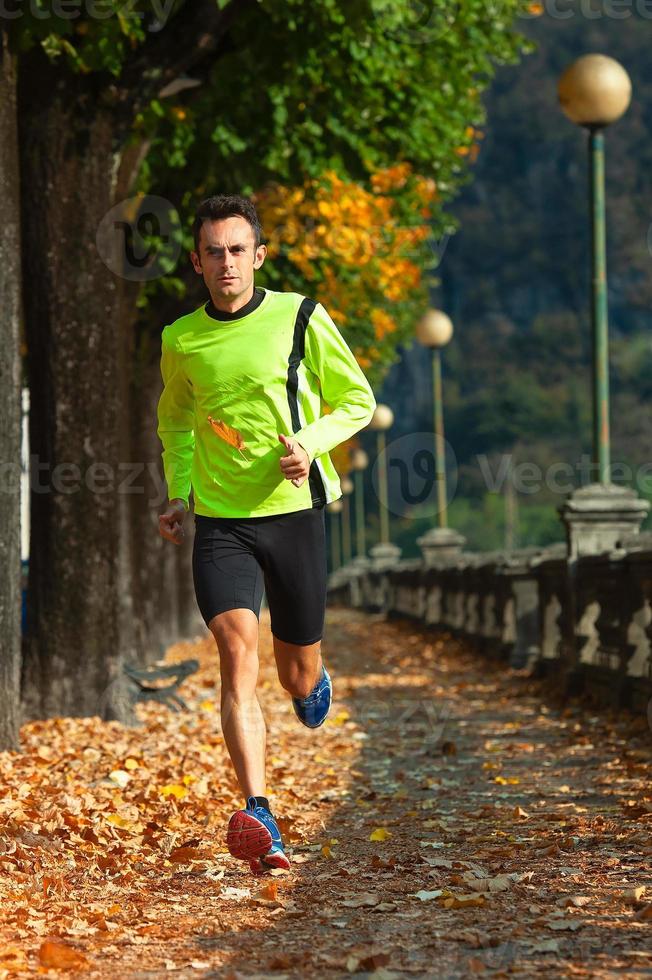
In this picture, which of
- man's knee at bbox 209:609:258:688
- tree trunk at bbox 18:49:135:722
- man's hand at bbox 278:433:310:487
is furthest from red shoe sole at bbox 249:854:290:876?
tree trunk at bbox 18:49:135:722

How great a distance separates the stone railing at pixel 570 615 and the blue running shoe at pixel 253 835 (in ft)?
16.7

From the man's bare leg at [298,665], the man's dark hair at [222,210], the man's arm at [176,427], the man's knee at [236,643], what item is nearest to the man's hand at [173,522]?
the man's arm at [176,427]

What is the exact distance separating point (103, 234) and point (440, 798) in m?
5.07

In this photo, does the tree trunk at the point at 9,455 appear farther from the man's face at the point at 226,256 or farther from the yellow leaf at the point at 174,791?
the man's face at the point at 226,256

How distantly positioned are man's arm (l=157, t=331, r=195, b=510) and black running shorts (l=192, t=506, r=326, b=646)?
307mm

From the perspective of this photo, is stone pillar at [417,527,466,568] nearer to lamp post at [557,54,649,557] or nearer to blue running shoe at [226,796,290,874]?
lamp post at [557,54,649,557]

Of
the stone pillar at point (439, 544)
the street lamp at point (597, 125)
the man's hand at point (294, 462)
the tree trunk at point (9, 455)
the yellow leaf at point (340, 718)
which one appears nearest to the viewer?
the man's hand at point (294, 462)

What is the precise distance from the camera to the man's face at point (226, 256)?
583cm

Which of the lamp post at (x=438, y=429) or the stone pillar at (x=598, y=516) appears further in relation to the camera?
the lamp post at (x=438, y=429)

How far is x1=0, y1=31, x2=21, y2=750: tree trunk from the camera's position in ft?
29.5

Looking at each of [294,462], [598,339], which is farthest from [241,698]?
[598,339]

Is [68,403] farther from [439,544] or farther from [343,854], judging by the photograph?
[439,544]

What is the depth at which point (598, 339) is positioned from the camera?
45.6 ft

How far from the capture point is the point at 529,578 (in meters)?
17.8
